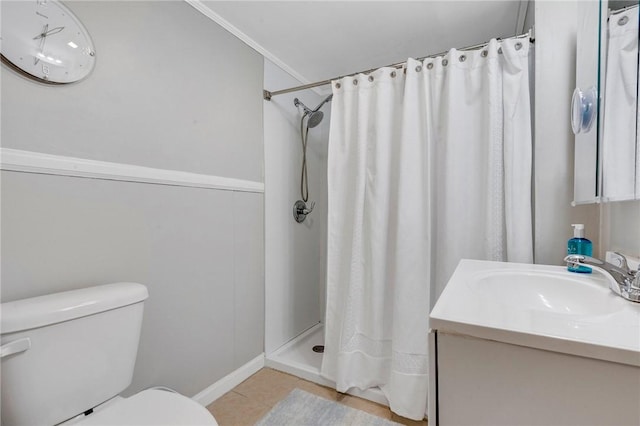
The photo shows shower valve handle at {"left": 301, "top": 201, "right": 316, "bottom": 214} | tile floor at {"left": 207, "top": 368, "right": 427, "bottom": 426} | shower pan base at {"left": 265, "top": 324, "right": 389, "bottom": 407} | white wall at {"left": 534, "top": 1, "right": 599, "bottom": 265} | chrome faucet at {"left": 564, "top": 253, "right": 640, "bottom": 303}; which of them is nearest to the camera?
chrome faucet at {"left": 564, "top": 253, "right": 640, "bottom": 303}

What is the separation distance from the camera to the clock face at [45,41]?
0.90 metres

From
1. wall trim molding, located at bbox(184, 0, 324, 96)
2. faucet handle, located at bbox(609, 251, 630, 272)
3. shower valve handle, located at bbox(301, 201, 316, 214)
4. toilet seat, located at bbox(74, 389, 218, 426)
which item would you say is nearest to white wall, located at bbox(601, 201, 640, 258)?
faucet handle, located at bbox(609, 251, 630, 272)

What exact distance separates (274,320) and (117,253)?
3.89 ft

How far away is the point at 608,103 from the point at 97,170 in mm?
A: 1786

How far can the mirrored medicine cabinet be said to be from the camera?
2.70 feet

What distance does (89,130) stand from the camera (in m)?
1.10

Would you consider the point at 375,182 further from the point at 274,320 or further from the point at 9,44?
the point at 9,44

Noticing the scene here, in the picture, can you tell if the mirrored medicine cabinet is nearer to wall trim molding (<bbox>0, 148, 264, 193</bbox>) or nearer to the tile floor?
the tile floor

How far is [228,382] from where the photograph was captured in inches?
65.8

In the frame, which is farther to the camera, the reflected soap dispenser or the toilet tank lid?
the reflected soap dispenser

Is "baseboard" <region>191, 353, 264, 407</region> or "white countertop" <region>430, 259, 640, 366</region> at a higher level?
"white countertop" <region>430, 259, 640, 366</region>

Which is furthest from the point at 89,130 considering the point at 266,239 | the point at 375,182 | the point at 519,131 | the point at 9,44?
the point at 519,131

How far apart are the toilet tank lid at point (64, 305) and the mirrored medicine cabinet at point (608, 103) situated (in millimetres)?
A: 1612

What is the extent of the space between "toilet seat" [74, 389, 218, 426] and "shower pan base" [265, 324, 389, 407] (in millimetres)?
978
